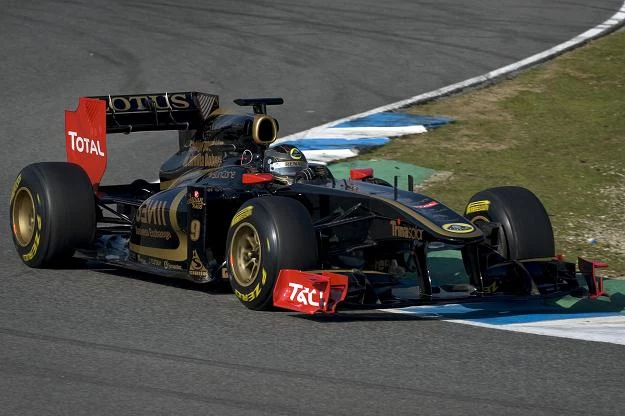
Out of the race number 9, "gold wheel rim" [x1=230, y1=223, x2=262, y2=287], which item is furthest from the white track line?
"gold wheel rim" [x1=230, y1=223, x2=262, y2=287]

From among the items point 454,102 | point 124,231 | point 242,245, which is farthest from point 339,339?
point 454,102

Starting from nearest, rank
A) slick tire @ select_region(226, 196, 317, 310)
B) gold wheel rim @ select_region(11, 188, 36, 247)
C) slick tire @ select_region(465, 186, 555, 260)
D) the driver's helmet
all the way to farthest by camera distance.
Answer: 1. slick tire @ select_region(226, 196, 317, 310)
2. slick tire @ select_region(465, 186, 555, 260)
3. the driver's helmet
4. gold wheel rim @ select_region(11, 188, 36, 247)

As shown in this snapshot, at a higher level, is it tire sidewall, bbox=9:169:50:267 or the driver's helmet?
the driver's helmet

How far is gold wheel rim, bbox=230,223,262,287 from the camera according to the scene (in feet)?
26.9

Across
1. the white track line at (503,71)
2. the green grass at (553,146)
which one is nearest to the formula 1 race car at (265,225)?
the green grass at (553,146)

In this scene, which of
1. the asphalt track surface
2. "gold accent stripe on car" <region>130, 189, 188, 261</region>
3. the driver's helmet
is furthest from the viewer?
the driver's helmet

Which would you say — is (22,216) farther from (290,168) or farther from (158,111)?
(290,168)

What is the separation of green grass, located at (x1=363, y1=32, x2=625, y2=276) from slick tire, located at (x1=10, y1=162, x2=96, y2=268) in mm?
3721

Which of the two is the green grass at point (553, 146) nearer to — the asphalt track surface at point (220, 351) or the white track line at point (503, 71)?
the white track line at point (503, 71)

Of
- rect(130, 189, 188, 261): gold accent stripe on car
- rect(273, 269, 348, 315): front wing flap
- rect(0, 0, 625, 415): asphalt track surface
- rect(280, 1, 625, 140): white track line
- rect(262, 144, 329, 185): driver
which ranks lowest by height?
rect(0, 0, 625, 415): asphalt track surface

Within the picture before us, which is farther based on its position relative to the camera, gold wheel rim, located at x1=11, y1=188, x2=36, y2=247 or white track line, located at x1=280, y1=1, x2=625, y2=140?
white track line, located at x1=280, y1=1, x2=625, y2=140

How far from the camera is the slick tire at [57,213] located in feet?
Answer: 30.2

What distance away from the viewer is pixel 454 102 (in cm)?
1598

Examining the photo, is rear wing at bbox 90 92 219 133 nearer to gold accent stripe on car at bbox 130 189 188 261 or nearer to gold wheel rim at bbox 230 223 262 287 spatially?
gold accent stripe on car at bbox 130 189 188 261
